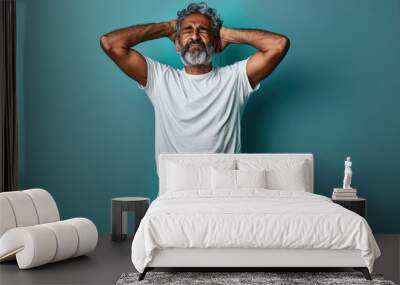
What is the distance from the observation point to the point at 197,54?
652 cm

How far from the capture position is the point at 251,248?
452cm

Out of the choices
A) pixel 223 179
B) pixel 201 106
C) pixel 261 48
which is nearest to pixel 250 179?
pixel 223 179

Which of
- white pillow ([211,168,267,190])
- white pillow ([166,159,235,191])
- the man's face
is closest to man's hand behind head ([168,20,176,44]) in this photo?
the man's face

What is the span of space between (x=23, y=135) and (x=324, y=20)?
3.36 m

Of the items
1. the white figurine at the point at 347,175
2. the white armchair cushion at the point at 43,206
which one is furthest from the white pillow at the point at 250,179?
the white armchair cushion at the point at 43,206

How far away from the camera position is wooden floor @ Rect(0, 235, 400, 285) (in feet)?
15.0

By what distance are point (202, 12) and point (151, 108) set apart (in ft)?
3.79

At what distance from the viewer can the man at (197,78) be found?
21.5 feet

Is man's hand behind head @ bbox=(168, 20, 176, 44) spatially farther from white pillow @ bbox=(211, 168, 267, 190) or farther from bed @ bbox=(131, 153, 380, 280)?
bed @ bbox=(131, 153, 380, 280)

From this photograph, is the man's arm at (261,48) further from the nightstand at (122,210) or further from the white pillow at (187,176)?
the nightstand at (122,210)

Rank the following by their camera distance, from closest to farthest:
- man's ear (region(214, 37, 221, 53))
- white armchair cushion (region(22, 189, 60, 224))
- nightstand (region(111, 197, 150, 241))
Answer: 1. white armchair cushion (region(22, 189, 60, 224))
2. nightstand (region(111, 197, 150, 241))
3. man's ear (region(214, 37, 221, 53))

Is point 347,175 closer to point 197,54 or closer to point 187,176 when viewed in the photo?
point 187,176

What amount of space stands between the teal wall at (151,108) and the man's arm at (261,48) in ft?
1.39

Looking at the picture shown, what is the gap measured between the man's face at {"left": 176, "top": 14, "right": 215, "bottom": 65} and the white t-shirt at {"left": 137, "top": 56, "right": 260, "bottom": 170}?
20 cm
